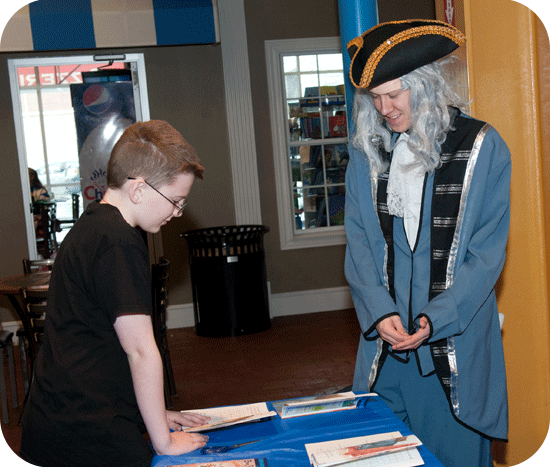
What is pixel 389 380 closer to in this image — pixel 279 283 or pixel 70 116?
pixel 279 283

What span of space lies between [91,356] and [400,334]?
0.88 m

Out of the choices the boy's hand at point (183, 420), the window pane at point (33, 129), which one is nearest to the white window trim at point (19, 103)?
the window pane at point (33, 129)

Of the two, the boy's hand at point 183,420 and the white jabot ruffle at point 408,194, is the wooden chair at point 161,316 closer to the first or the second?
the boy's hand at point 183,420

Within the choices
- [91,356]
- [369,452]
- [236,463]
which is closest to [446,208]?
[369,452]

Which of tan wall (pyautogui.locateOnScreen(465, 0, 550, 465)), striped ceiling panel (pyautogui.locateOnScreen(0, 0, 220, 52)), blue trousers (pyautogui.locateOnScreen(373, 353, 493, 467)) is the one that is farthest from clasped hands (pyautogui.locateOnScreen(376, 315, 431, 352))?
striped ceiling panel (pyautogui.locateOnScreen(0, 0, 220, 52))

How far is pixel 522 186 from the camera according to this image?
2.23 m

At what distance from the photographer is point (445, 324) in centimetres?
165

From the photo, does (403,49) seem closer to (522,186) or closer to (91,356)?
(522,186)

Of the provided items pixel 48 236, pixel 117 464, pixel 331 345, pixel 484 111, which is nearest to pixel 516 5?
pixel 484 111

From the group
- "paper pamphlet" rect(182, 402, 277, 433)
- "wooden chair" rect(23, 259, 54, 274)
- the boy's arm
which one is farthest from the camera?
"wooden chair" rect(23, 259, 54, 274)

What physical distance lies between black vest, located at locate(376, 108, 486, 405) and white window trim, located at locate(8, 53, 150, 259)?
4579 millimetres

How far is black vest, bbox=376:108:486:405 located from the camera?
169 cm

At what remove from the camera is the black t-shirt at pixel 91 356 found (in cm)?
123

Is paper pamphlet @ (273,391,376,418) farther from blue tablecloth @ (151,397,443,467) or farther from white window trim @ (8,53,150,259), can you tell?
white window trim @ (8,53,150,259)
